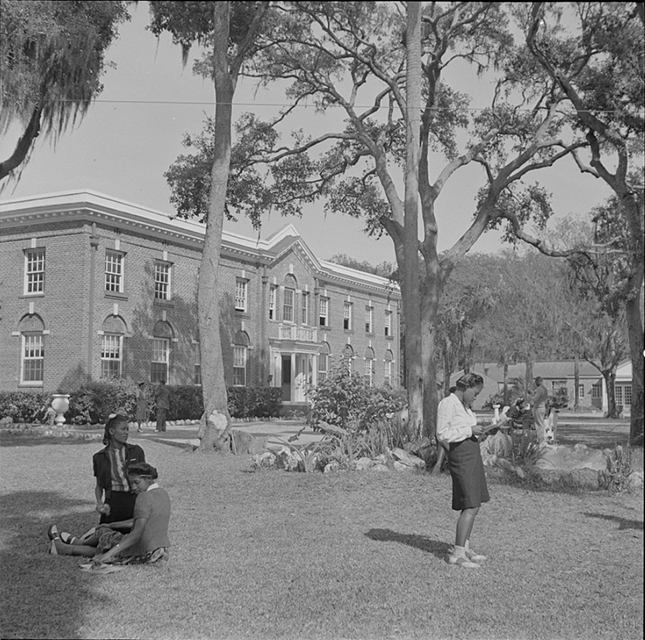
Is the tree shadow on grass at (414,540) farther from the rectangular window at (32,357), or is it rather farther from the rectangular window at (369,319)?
the rectangular window at (369,319)

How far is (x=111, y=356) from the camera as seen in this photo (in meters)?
26.4

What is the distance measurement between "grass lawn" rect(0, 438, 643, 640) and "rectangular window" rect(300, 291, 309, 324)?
27.4 m

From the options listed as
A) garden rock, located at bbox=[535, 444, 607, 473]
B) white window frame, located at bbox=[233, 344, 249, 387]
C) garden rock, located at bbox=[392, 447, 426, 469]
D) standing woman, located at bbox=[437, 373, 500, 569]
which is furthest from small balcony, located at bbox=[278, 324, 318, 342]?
standing woman, located at bbox=[437, 373, 500, 569]

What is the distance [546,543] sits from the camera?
7.18 metres

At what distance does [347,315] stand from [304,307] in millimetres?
3948

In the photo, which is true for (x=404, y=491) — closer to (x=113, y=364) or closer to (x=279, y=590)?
(x=279, y=590)

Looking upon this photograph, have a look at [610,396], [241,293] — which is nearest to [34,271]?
[241,293]

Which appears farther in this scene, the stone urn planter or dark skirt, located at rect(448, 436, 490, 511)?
the stone urn planter

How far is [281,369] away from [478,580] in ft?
102

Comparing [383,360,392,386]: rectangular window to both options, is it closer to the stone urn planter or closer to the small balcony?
the small balcony

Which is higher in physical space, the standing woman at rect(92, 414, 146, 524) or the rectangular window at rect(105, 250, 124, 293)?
the rectangular window at rect(105, 250, 124, 293)

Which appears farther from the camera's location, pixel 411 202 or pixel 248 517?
pixel 411 202

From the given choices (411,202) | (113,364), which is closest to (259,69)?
(411,202)

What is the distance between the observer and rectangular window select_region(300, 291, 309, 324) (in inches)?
1485
